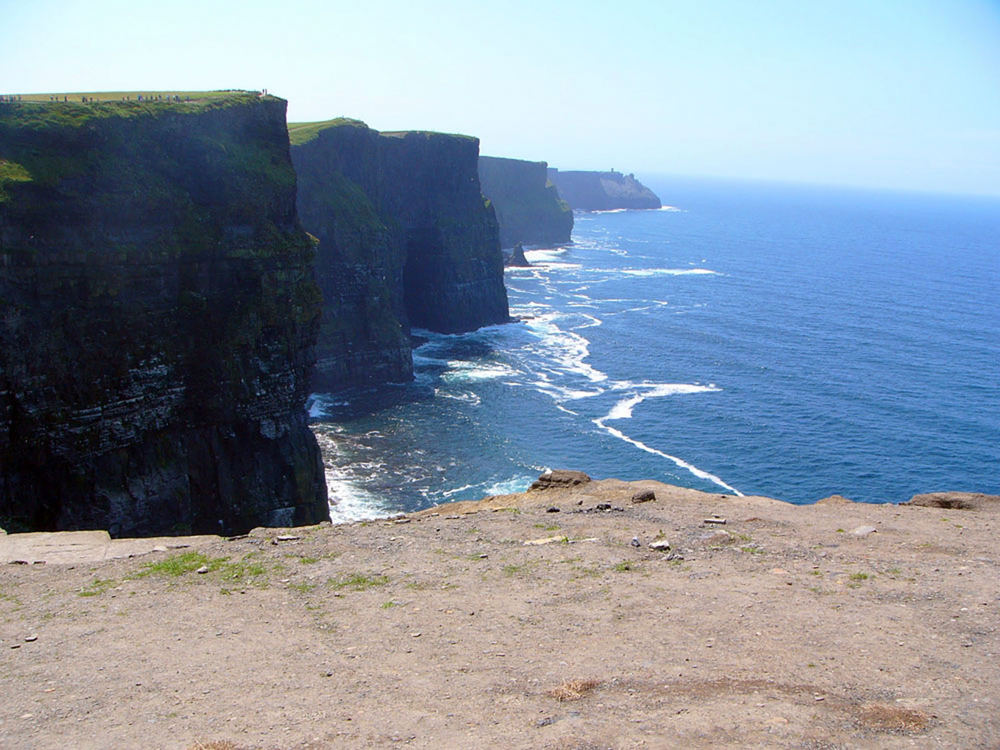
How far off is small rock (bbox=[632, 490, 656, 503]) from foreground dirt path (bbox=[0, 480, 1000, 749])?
250 cm

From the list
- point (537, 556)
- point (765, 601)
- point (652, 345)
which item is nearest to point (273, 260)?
point (537, 556)

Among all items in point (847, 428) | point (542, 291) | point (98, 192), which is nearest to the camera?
point (98, 192)

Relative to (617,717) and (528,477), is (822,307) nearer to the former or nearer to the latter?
(528,477)

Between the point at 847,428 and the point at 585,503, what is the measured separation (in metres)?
49.4

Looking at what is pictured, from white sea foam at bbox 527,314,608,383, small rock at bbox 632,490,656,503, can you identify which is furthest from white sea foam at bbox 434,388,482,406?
small rock at bbox 632,490,656,503

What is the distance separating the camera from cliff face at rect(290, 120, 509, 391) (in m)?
85.8

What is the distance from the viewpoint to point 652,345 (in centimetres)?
9981

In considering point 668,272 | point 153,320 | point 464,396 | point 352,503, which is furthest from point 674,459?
point 668,272

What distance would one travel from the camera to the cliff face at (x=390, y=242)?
85812mm

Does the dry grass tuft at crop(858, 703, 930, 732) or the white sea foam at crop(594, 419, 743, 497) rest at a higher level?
the dry grass tuft at crop(858, 703, 930, 732)

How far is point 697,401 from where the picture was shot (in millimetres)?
77312

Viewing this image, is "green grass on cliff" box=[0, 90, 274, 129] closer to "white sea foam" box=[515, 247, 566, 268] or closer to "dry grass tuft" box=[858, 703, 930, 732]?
"dry grass tuft" box=[858, 703, 930, 732]

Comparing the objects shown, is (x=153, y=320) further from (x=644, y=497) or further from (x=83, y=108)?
(x=644, y=497)

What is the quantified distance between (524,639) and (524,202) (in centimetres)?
18177
